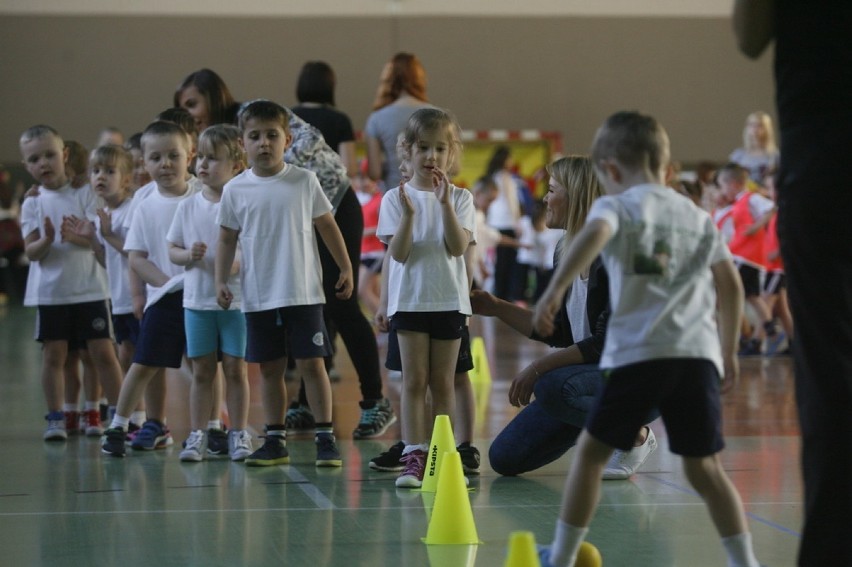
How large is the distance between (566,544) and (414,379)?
5.30ft

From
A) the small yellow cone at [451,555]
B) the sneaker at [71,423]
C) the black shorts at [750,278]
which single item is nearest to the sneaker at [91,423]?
the sneaker at [71,423]

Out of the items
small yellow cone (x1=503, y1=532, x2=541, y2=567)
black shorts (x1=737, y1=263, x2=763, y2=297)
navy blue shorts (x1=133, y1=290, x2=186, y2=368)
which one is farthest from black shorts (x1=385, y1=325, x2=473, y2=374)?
black shorts (x1=737, y1=263, x2=763, y2=297)

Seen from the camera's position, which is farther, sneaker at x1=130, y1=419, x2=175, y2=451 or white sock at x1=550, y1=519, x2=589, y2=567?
sneaker at x1=130, y1=419, x2=175, y2=451

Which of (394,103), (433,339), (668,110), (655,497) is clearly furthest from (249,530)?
(668,110)

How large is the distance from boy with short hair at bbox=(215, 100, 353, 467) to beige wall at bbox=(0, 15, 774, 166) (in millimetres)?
14080

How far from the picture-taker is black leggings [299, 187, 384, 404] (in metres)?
5.49

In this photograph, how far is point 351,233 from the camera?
5508mm

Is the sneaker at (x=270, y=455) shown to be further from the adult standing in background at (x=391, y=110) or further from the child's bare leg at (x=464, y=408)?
the adult standing in background at (x=391, y=110)

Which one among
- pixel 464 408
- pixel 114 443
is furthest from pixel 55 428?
pixel 464 408

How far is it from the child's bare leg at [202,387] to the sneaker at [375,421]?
0.78 metres

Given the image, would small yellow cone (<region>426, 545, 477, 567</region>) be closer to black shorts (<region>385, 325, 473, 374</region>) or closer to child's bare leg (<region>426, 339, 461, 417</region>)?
child's bare leg (<region>426, 339, 461, 417</region>)

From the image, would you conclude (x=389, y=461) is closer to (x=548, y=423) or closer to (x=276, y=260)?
(x=548, y=423)

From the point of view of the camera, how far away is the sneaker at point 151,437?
5.16m

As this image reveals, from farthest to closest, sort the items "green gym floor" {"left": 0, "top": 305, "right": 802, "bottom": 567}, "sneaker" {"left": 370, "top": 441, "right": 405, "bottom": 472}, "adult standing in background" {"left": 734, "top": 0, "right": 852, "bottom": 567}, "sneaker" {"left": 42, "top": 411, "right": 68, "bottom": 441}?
"sneaker" {"left": 42, "top": 411, "right": 68, "bottom": 441} < "sneaker" {"left": 370, "top": 441, "right": 405, "bottom": 472} < "green gym floor" {"left": 0, "top": 305, "right": 802, "bottom": 567} < "adult standing in background" {"left": 734, "top": 0, "right": 852, "bottom": 567}
